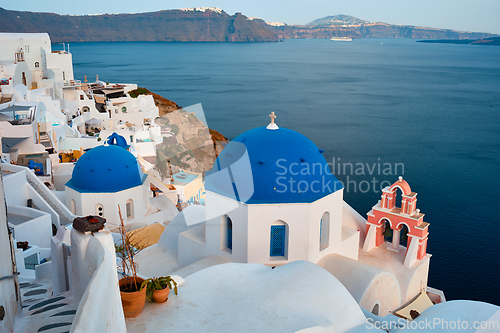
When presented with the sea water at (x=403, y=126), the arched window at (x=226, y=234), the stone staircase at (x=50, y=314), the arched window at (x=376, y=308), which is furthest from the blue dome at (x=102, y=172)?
the sea water at (x=403, y=126)

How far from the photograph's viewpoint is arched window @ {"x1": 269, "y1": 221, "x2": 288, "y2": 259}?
10.6 meters

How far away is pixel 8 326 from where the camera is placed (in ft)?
16.2

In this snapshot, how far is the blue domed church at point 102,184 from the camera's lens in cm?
1642

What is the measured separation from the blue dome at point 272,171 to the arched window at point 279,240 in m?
0.71

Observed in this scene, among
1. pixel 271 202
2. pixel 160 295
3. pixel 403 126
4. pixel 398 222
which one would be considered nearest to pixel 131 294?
pixel 160 295

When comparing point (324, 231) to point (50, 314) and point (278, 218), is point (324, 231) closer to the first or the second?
point (278, 218)

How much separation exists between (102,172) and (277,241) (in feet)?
28.8

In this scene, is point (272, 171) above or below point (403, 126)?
above

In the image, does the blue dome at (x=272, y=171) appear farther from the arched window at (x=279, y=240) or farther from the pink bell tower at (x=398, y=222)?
the pink bell tower at (x=398, y=222)

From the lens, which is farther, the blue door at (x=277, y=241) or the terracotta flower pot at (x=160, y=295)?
the blue door at (x=277, y=241)

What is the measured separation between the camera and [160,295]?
658 centimetres

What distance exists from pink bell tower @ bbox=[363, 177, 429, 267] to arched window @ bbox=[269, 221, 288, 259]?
4185mm

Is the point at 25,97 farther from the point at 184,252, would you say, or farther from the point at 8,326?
the point at 8,326

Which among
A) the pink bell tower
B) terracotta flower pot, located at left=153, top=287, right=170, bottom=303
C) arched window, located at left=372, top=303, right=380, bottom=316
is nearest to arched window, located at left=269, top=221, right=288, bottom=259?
arched window, located at left=372, top=303, right=380, bottom=316
